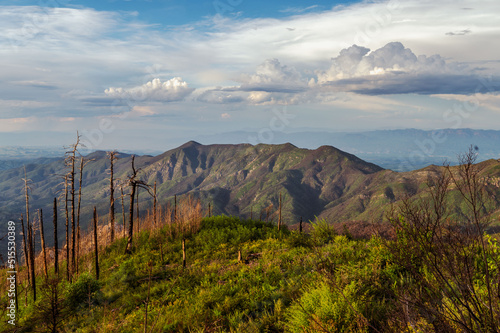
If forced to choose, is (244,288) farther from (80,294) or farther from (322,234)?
(80,294)

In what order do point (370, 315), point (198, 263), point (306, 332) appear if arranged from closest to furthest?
1. point (306, 332)
2. point (370, 315)
3. point (198, 263)

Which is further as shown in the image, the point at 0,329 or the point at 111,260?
the point at 111,260

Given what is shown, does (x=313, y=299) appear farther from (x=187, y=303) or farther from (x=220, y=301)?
(x=187, y=303)

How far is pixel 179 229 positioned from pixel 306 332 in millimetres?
17418

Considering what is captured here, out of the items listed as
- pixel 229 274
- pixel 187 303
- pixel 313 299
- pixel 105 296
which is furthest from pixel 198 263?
pixel 313 299

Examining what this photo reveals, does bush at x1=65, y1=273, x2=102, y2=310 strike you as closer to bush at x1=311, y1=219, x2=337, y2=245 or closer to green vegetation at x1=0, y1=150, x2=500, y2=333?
green vegetation at x1=0, y1=150, x2=500, y2=333

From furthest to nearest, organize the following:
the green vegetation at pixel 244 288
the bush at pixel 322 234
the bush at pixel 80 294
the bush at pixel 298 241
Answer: the bush at pixel 298 241 → the bush at pixel 322 234 → the bush at pixel 80 294 → the green vegetation at pixel 244 288

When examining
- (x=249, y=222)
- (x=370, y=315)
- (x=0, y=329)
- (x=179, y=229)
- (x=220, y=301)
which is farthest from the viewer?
(x=249, y=222)

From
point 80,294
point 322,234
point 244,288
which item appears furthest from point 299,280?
point 80,294

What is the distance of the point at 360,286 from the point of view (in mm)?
8750

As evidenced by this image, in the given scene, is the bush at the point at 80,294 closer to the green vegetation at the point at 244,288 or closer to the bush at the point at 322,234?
the green vegetation at the point at 244,288

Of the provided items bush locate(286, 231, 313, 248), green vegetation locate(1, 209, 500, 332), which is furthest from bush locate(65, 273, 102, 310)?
bush locate(286, 231, 313, 248)

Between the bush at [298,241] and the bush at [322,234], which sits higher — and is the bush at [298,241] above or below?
below

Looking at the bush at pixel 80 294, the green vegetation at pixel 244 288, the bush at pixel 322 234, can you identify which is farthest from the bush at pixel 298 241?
the bush at pixel 80 294
